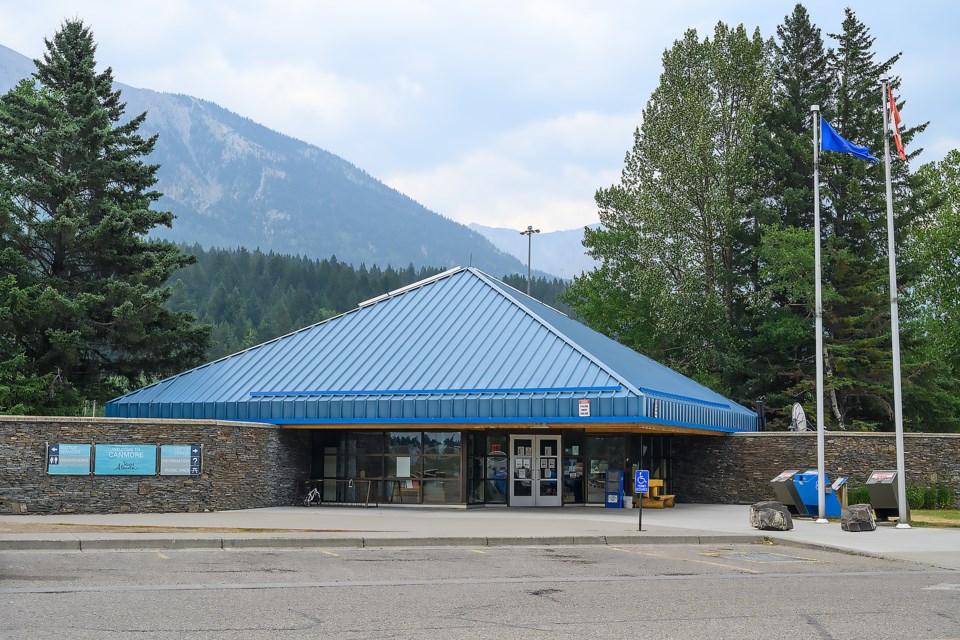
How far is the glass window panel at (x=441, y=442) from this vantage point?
29.1 m

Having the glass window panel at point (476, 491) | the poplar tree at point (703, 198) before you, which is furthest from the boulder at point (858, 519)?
the poplar tree at point (703, 198)

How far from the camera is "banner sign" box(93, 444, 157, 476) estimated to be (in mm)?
24312

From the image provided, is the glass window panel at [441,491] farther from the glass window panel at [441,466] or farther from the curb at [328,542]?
the curb at [328,542]

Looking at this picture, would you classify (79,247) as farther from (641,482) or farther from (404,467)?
(641,482)

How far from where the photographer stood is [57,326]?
→ 117 feet

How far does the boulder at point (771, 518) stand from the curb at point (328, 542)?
3.93ft

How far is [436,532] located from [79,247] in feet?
76.3

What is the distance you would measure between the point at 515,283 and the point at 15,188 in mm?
114560

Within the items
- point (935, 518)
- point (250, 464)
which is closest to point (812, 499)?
point (935, 518)

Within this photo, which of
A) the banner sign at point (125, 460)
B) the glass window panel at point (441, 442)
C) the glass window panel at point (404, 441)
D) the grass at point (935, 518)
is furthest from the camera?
the glass window panel at point (404, 441)

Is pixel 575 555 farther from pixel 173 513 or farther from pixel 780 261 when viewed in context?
pixel 780 261

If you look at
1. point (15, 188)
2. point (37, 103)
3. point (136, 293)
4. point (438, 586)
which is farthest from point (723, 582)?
point (37, 103)

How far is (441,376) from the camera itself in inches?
1112

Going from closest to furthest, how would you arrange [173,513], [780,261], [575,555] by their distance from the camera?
[575,555] → [173,513] → [780,261]
